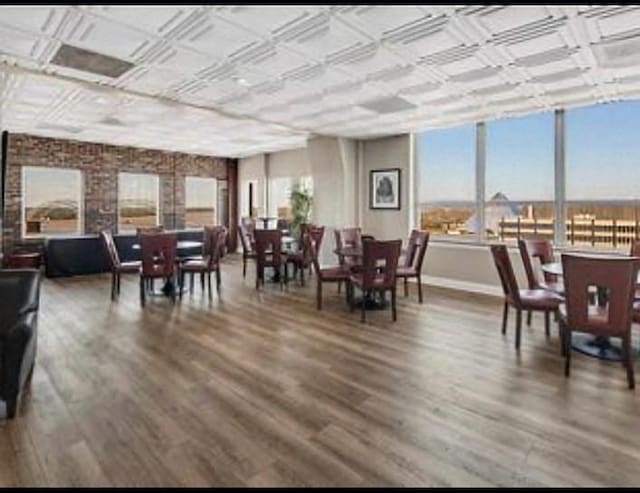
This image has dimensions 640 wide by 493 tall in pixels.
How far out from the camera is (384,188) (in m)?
7.88

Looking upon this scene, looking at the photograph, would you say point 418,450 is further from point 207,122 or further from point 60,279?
point 60,279

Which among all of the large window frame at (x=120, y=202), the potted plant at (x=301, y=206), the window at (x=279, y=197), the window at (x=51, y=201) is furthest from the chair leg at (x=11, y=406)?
the window at (x=279, y=197)

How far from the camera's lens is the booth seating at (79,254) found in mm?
7602

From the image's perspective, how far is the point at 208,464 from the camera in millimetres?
2043

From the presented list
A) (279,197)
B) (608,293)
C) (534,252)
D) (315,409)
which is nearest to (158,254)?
(315,409)

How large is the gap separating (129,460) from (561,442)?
2278mm

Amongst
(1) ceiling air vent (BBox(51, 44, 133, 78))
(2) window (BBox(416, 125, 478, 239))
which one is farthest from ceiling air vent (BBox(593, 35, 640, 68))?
(1) ceiling air vent (BBox(51, 44, 133, 78))

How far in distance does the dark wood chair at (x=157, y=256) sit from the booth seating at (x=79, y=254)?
7.22 ft

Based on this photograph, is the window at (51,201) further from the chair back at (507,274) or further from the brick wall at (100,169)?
the chair back at (507,274)

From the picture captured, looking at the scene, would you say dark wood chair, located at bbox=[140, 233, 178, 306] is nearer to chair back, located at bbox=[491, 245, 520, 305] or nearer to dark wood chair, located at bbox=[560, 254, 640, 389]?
chair back, located at bbox=[491, 245, 520, 305]

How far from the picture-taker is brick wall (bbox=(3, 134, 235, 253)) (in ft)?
26.6

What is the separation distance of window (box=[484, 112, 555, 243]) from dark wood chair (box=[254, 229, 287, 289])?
3377 millimetres

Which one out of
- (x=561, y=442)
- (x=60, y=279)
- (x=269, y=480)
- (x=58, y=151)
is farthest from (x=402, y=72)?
(x=58, y=151)

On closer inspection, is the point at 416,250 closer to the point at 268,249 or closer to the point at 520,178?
the point at 520,178
